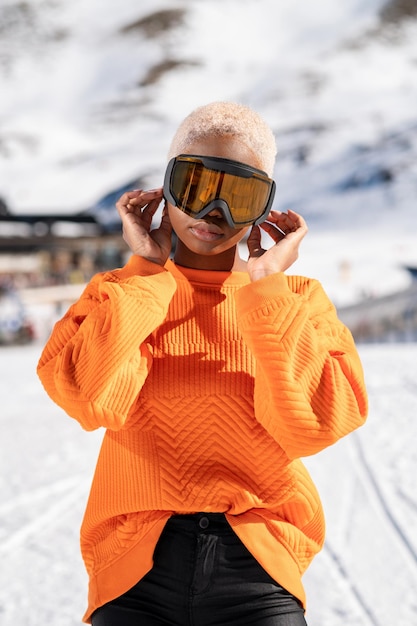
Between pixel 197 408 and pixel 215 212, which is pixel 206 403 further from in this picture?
pixel 215 212

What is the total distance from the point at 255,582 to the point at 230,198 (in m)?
0.70

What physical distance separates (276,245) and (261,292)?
0.16 metres

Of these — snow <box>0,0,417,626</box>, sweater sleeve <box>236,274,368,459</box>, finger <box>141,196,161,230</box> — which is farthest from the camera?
snow <box>0,0,417,626</box>

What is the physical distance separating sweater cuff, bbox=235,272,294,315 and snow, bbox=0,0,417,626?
1.29m

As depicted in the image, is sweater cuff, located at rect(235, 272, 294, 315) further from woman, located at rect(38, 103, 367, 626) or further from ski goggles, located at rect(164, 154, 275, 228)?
ski goggles, located at rect(164, 154, 275, 228)

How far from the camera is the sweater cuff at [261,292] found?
1363 millimetres

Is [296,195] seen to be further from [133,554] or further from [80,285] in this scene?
[133,554]

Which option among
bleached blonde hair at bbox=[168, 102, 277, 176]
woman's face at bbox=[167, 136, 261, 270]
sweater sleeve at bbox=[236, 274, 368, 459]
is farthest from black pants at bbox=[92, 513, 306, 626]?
bleached blonde hair at bbox=[168, 102, 277, 176]

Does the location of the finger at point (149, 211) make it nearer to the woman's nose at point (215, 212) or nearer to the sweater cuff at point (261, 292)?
the woman's nose at point (215, 212)

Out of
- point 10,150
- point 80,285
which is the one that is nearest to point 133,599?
point 80,285

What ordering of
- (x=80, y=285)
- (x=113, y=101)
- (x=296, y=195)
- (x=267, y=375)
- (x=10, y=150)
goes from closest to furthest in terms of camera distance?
(x=267, y=375)
(x=80, y=285)
(x=296, y=195)
(x=10, y=150)
(x=113, y=101)

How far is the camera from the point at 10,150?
55594 millimetres

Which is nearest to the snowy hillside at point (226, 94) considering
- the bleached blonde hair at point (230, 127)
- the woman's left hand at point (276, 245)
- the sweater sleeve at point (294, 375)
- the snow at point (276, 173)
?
the snow at point (276, 173)

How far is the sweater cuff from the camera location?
1.36m
